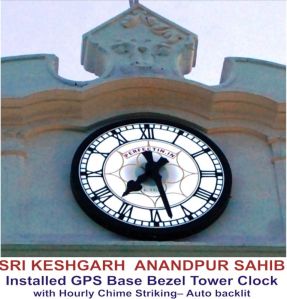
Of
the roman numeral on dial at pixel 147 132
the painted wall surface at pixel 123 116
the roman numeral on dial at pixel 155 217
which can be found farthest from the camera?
the roman numeral on dial at pixel 147 132

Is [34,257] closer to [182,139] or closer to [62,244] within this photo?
[62,244]

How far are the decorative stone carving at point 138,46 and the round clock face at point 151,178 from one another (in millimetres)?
657

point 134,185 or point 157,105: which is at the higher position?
point 157,105

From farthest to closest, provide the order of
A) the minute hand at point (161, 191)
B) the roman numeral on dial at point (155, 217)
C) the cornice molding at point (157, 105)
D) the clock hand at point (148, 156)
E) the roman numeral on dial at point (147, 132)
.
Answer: the cornice molding at point (157, 105) → the roman numeral on dial at point (147, 132) → the clock hand at point (148, 156) → the minute hand at point (161, 191) → the roman numeral on dial at point (155, 217)

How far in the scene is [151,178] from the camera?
440 inches

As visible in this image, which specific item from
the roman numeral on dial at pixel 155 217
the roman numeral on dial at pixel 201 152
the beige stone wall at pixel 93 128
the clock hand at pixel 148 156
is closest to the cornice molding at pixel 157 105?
the beige stone wall at pixel 93 128

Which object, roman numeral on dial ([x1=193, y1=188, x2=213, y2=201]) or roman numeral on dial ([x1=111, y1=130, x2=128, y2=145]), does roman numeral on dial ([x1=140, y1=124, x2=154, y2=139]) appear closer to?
roman numeral on dial ([x1=111, y1=130, x2=128, y2=145])

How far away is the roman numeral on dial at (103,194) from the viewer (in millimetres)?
10969

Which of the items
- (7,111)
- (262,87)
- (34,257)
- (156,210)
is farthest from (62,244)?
(262,87)

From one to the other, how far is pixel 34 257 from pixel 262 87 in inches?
112

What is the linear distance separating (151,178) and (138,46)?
5.70 feet

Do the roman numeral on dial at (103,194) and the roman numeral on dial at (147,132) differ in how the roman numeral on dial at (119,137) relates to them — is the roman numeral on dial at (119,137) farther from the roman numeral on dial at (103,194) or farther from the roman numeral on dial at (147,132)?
the roman numeral on dial at (103,194)

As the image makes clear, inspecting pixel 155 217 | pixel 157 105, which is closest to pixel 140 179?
pixel 155 217

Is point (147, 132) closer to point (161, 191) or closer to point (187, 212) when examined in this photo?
point (161, 191)
